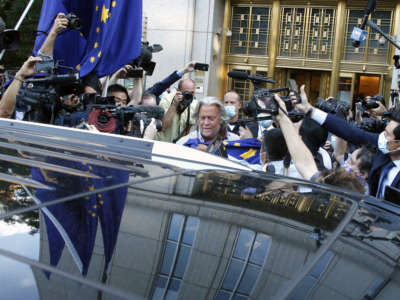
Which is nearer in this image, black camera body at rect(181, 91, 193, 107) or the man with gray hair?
the man with gray hair

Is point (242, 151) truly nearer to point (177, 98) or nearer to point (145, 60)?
point (177, 98)

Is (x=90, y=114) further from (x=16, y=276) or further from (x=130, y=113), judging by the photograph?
(x=16, y=276)

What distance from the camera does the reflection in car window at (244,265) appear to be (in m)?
0.95

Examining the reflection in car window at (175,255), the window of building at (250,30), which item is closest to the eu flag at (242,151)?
the reflection in car window at (175,255)

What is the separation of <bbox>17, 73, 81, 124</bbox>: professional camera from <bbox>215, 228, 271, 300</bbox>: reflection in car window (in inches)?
114

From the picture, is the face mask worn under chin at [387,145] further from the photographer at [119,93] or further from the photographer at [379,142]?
the photographer at [119,93]

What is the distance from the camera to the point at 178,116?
5332 mm

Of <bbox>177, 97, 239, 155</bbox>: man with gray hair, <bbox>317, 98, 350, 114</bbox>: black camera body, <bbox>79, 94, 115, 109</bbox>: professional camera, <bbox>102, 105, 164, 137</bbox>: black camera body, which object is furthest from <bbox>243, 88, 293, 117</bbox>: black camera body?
<bbox>79, 94, 115, 109</bbox>: professional camera

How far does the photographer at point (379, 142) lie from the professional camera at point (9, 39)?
8.54 feet

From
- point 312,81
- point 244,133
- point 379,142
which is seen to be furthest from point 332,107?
point 312,81

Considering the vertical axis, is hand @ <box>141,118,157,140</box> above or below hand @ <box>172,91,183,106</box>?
below

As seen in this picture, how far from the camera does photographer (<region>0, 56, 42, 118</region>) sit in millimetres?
3805

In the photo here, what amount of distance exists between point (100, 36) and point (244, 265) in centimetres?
424

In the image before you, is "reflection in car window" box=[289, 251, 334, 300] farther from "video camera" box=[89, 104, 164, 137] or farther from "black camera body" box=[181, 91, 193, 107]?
"black camera body" box=[181, 91, 193, 107]
